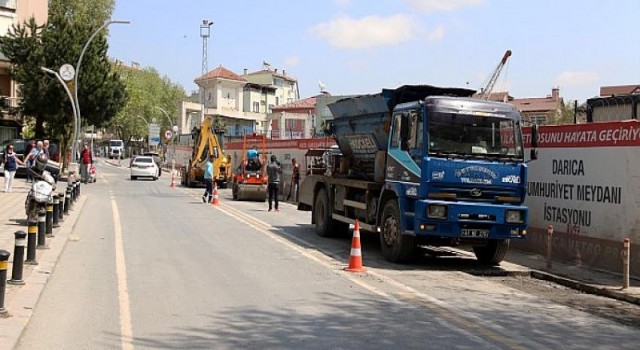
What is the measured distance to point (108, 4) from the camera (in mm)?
67000

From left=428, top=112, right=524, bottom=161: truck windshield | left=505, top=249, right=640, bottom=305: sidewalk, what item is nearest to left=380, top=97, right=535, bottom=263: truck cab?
left=428, top=112, right=524, bottom=161: truck windshield

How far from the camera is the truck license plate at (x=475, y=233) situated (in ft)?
41.5

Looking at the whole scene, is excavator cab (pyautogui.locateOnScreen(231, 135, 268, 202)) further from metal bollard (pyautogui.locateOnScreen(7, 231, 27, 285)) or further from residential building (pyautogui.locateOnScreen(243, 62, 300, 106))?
residential building (pyautogui.locateOnScreen(243, 62, 300, 106))

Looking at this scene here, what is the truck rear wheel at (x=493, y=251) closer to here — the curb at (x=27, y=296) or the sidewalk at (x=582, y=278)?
the sidewalk at (x=582, y=278)

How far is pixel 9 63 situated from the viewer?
5000cm

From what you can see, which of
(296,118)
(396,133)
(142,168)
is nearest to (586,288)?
(396,133)

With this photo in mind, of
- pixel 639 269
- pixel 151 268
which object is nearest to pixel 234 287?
pixel 151 268

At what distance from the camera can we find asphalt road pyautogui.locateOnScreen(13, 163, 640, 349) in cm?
750

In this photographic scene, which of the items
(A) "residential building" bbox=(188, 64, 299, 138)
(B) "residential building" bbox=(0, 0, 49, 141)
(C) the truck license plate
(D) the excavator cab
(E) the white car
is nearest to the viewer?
(C) the truck license plate

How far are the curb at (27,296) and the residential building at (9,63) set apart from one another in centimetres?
3837

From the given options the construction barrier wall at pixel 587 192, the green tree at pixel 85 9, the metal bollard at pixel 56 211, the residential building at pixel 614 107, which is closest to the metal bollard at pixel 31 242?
the metal bollard at pixel 56 211

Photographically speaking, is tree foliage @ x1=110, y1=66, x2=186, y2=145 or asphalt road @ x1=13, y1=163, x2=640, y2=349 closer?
asphalt road @ x1=13, y1=163, x2=640, y2=349

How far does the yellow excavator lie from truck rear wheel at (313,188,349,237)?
64.0ft

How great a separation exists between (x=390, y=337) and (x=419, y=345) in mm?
415
